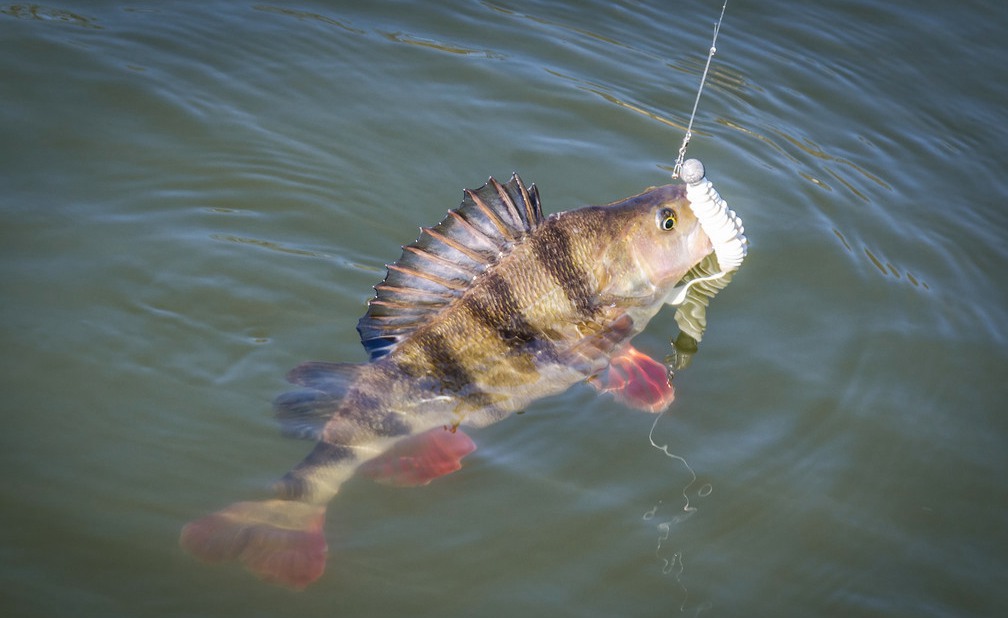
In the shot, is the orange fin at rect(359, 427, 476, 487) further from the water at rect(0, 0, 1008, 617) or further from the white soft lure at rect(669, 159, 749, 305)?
the white soft lure at rect(669, 159, 749, 305)

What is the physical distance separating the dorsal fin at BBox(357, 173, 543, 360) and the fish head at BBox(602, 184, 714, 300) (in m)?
0.41

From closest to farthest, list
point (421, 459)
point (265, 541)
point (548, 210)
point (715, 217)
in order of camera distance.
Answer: point (265, 541)
point (421, 459)
point (715, 217)
point (548, 210)

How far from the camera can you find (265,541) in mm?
3248

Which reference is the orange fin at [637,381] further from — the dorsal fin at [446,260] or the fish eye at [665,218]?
the dorsal fin at [446,260]

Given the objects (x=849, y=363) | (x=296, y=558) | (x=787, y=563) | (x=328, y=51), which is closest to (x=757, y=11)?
(x=328, y=51)

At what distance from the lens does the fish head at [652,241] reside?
13.8 feet

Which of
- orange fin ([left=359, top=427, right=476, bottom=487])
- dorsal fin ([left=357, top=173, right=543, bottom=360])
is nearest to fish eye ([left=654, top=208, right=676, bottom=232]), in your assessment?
dorsal fin ([left=357, top=173, right=543, bottom=360])

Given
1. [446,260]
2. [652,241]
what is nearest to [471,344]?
[446,260]

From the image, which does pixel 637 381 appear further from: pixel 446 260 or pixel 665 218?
pixel 446 260

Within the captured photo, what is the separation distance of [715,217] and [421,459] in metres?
1.69

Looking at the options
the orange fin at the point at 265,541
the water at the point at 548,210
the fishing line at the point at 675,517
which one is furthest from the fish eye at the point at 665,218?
the orange fin at the point at 265,541

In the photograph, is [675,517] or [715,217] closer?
[675,517]

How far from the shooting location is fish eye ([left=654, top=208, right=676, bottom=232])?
4207 millimetres

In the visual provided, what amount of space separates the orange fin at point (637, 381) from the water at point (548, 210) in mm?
88
